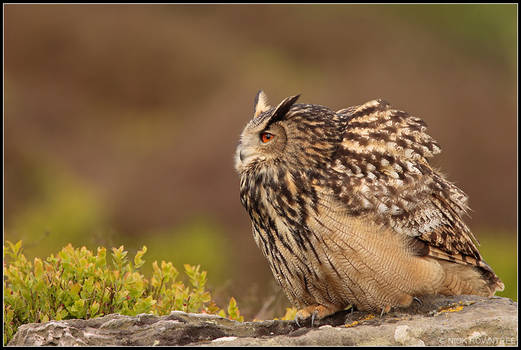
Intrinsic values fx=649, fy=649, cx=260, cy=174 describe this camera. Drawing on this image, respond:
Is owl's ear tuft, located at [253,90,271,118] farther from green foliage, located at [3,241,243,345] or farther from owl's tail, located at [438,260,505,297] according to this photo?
owl's tail, located at [438,260,505,297]

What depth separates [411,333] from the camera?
2.50 m

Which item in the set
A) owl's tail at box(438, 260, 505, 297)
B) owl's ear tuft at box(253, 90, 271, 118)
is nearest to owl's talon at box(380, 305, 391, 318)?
owl's tail at box(438, 260, 505, 297)

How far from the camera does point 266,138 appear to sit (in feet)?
10.1

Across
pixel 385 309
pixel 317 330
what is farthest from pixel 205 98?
pixel 317 330

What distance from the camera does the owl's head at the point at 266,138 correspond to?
10.0ft

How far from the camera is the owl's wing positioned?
2.91 metres

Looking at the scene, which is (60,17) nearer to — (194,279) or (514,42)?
(514,42)

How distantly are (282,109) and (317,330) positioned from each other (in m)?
1.04

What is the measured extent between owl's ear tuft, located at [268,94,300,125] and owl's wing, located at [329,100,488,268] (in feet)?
1.00

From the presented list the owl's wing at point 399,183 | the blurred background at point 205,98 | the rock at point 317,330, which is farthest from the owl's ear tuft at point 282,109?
the blurred background at point 205,98

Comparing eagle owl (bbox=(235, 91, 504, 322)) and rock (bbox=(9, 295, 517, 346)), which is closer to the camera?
rock (bbox=(9, 295, 517, 346))

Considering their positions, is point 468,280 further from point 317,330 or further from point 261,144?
point 261,144

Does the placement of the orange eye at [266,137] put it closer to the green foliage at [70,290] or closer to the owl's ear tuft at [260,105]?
the owl's ear tuft at [260,105]

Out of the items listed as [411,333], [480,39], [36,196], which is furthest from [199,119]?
[411,333]
